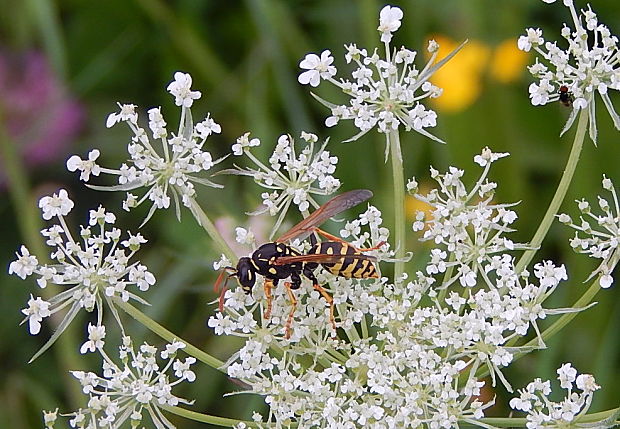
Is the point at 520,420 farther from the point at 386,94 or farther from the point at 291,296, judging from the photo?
the point at 386,94

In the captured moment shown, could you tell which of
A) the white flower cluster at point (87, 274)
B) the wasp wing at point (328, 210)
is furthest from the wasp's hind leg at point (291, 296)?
the white flower cluster at point (87, 274)

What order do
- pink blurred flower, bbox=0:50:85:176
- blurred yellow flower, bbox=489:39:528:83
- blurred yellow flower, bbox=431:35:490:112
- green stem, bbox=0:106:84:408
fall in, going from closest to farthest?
green stem, bbox=0:106:84:408 → blurred yellow flower, bbox=489:39:528:83 → blurred yellow flower, bbox=431:35:490:112 → pink blurred flower, bbox=0:50:85:176

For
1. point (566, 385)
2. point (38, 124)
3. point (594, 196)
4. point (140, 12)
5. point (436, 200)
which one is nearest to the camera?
point (566, 385)

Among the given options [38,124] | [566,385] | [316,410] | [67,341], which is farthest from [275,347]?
[38,124]

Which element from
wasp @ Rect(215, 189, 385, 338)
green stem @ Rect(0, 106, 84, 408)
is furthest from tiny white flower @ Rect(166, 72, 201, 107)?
green stem @ Rect(0, 106, 84, 408)

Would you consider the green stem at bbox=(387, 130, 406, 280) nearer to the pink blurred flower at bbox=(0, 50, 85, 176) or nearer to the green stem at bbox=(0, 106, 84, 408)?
the green stem at bbox=(0, 106, 84, 408)

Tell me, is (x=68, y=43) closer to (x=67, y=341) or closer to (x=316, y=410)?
(x=67, y=341)
